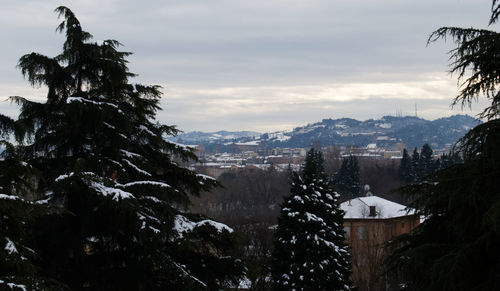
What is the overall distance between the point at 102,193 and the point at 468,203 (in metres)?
4.27

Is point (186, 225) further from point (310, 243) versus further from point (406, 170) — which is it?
point (406, 170)

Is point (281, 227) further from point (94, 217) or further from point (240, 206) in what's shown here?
point (240, 206)

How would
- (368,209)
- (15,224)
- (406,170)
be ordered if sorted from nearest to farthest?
(15,224) < (368,209) < (406,170)

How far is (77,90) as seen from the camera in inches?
324

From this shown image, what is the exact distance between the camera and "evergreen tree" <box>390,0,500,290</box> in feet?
18.0

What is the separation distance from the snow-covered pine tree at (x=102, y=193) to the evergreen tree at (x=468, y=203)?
292 cm

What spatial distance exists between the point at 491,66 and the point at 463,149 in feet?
3.22

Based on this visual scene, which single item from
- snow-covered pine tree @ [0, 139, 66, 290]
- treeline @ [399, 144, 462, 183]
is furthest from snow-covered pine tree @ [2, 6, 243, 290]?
treeline @ [399, 144, 462, 183]

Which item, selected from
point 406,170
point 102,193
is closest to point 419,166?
point 406,170

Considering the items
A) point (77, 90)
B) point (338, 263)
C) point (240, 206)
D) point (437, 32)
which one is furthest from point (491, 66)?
point (240, 206)

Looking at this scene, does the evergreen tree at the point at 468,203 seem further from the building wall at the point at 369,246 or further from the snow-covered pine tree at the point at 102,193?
the building wall at the point at 369,246

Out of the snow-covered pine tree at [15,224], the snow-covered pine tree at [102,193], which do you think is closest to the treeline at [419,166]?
the snow-covered pine tree at [102,193]

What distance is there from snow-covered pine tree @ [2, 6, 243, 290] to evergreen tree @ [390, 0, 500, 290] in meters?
2.92

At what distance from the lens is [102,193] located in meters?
6.65
